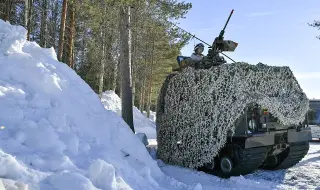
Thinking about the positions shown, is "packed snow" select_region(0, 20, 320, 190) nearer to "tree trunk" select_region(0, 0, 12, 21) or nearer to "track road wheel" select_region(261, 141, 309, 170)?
"track road wheel" select_region(261, 141, 309, 170)

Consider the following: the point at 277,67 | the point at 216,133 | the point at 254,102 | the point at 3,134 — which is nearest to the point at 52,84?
the point at 3,134

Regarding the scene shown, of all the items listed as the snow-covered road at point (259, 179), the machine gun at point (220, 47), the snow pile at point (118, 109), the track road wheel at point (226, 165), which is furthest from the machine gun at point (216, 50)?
the snow pile at point (118, 109)

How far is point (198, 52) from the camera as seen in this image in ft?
31.7

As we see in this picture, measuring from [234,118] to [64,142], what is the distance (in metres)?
3.51

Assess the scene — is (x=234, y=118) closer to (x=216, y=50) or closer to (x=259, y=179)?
(x=259, y=179)

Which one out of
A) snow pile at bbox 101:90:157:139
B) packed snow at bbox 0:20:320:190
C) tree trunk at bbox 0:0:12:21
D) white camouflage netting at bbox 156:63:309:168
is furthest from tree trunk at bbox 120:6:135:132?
tree trunk at bbox 0:0:12:21

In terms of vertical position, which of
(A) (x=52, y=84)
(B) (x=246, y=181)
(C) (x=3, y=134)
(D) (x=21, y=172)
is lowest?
(B) (x=246, y=181)

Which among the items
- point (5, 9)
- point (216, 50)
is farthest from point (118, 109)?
point (216, 50)

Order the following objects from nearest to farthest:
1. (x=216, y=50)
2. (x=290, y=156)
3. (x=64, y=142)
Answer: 1. (x=64, y=142)
2. (x=290, y=156)
3. (x=216, y=50)

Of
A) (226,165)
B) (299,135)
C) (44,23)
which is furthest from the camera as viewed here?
(44,23)

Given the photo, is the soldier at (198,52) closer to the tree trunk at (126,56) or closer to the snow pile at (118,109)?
the tree trunk at (126,56)

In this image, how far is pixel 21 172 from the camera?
4.15m

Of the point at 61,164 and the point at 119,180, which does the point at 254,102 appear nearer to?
the point at 119,180

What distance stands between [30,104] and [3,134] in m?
0.88
